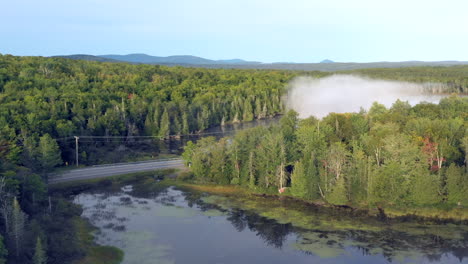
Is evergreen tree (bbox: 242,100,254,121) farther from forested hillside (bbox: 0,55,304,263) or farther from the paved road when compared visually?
the paved road

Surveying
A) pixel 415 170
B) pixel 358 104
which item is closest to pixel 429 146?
pixel 415 170

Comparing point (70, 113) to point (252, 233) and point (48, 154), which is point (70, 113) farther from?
point (252, 233)

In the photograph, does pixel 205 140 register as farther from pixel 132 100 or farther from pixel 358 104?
pixel 358 104

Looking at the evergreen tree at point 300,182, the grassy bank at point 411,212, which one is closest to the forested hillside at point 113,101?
the evergreen tree at point 300,182

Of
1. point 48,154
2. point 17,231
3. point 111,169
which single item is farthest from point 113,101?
point 17,231

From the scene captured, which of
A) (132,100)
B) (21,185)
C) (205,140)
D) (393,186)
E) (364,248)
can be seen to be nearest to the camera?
(364,248)

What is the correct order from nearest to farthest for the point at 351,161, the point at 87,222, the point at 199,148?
1. the point at 87,222
2. the point at 351,161
3. the point at 199,148
